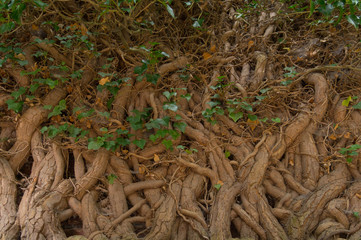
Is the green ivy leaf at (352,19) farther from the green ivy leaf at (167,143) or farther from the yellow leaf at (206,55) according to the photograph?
the green ivy leaf at (167,143)

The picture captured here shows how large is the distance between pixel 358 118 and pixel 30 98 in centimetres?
269

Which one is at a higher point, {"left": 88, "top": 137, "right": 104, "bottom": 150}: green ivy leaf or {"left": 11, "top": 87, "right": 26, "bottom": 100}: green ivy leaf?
{"left": 11, "top": 87, "right": 26, "bottom": 100}: green ivy leaf

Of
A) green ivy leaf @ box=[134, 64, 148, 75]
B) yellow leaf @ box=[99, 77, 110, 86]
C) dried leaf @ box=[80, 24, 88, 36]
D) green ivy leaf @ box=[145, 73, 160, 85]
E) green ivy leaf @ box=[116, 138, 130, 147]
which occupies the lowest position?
green ivy leaf @ box=[116, 138, 130, 147]

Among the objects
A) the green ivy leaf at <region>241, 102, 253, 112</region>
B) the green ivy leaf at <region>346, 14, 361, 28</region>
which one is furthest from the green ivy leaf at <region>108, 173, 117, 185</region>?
the green ivy leaf at <region>346, 14, 361, 28</region>

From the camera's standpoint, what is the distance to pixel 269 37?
260 cm

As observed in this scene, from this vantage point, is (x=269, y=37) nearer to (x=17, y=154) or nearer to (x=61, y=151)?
(x=61, y=151)

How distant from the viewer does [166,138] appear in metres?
2.07

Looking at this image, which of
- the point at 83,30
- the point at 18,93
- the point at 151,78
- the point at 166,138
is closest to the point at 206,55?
the point at 151,78

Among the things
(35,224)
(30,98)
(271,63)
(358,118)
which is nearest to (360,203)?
(358,118)

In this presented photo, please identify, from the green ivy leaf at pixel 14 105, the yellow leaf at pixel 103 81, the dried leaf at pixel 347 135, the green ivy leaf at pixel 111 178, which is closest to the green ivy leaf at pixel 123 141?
the green ivy leaf at pixel 111 178

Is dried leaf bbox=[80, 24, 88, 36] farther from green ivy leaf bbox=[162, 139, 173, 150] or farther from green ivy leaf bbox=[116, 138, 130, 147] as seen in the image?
green ivy leaf bbox=[162, 139, 173, 150]

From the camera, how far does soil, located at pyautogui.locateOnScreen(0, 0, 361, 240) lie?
1823 mm

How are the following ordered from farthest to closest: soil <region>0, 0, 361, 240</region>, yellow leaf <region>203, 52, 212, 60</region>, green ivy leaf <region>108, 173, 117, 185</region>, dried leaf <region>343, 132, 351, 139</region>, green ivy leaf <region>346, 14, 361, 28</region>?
yellow leaf <region>203, 52, 212, 60</region> < dried leaf <region>343, 132, 351, 139</region> < green ivy leaf <region>108, 173, 117, 185</region> < soil <region>0, 0, 361, 240</region> < green ivy leaf <region>346, 14, 361, 28</region>

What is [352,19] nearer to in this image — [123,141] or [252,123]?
[252,123]
